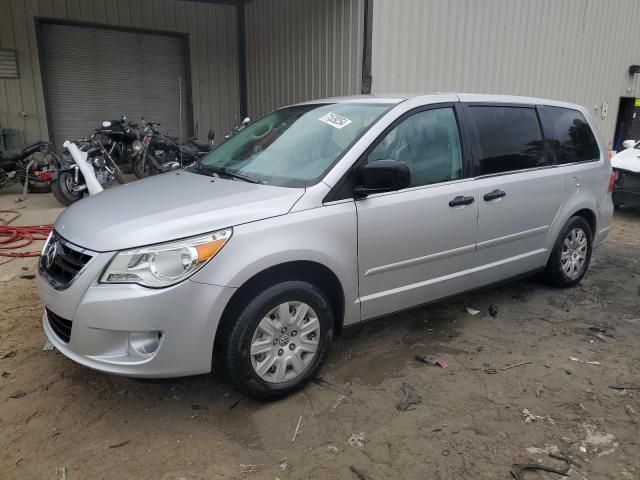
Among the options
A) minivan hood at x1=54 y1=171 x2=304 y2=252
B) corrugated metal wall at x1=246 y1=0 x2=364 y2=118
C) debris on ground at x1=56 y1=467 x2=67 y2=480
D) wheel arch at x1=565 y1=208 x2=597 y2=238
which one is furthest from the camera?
corrugated metal wall at x1=246 y1=0 x2=364 y2=118

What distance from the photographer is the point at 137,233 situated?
8.34ft

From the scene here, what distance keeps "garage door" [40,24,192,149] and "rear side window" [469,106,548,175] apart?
27.0 feet

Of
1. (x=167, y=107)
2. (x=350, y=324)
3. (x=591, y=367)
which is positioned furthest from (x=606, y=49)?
(x=350, y=324)

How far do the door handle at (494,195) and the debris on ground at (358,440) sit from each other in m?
1.91

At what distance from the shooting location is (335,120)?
11.5 ft

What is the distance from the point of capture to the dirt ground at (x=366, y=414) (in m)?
2.46

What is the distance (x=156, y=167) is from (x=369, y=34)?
4.04m

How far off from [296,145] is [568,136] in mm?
2579

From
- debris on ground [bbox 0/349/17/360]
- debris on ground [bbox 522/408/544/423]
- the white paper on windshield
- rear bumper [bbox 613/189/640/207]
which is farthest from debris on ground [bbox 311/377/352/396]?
rear bumper [bbox 613/189/640/207]

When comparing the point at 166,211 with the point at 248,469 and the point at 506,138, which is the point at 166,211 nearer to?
the point at 248,469

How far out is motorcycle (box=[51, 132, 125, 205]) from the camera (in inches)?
304

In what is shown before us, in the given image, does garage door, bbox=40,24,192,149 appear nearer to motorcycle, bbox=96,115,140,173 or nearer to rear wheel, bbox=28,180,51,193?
rear wheel, bbox=28,180,51,193

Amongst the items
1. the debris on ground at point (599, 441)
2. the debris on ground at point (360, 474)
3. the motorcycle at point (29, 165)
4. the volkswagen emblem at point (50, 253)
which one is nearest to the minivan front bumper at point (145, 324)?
the volkswagen emblem at point (50, 253)

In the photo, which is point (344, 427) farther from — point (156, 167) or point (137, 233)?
point (156, 167)
